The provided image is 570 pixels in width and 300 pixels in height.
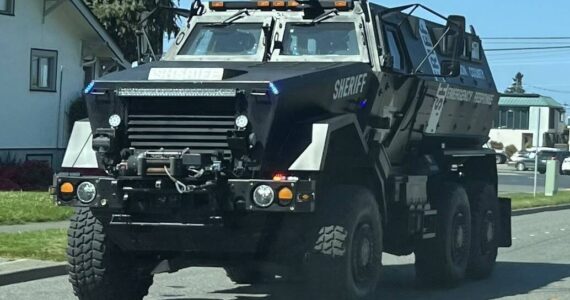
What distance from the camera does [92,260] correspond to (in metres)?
8.70

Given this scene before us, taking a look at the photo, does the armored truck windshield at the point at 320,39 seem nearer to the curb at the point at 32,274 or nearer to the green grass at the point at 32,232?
the curb at the point at 32,274

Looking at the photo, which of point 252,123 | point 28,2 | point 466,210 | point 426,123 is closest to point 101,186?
point 252,123

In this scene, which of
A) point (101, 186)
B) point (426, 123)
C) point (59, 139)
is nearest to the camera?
point (101, 186)

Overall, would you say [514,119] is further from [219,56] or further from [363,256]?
[363,256]

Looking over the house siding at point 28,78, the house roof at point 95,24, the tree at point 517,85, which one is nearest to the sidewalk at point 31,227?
the house siding at point 28,78

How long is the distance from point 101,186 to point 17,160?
18.5m

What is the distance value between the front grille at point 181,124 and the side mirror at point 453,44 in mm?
3122

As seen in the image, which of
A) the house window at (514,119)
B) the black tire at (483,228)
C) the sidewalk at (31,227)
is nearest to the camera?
the black tire at (483,228)

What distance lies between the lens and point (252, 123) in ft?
27.1

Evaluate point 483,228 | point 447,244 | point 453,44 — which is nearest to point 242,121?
point 453,44

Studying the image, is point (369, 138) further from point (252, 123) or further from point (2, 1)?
point (2, 1)

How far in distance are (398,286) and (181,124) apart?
439 cm

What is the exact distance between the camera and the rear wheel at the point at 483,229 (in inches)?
493

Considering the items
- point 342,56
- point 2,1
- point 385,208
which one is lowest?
point 385,208
